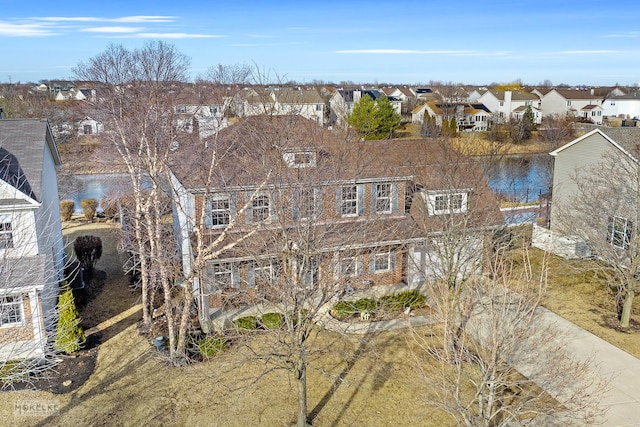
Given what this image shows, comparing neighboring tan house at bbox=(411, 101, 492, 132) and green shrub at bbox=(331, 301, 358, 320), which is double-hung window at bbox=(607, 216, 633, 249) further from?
neighboring tan house at bbox=(411, 101, 492, 132)

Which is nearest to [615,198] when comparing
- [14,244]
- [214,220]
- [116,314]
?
[214,220]

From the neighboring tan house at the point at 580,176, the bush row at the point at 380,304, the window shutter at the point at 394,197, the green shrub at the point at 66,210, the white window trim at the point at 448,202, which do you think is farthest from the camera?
the green shrub at the point at 66,210

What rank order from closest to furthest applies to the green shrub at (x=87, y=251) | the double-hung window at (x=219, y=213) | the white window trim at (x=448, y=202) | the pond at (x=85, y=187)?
the white window trim at (x=448, y=202) → the double-hung window at (x=219, y=213) → the green shrub at (x=87, y=251) → the pond at (x=85, y=187)

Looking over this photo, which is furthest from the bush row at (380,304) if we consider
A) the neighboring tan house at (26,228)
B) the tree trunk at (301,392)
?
the neighboring tan house at (26,228)

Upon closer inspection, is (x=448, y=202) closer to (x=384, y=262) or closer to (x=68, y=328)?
(x=384, y=262)

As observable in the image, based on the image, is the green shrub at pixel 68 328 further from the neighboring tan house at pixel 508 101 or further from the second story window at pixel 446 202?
the neighboring tan house at pixel 508 101

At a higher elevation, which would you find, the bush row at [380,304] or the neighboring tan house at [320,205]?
the neighboring tan house at [320,205]

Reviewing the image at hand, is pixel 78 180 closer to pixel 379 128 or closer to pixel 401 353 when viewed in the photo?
pixel 379 128

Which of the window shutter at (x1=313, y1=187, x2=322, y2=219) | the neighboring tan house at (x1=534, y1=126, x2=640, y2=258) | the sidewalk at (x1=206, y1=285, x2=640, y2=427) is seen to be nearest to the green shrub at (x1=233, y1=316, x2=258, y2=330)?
the sidewalk at (x1=206, y1=285, x2=640, y2=427)
